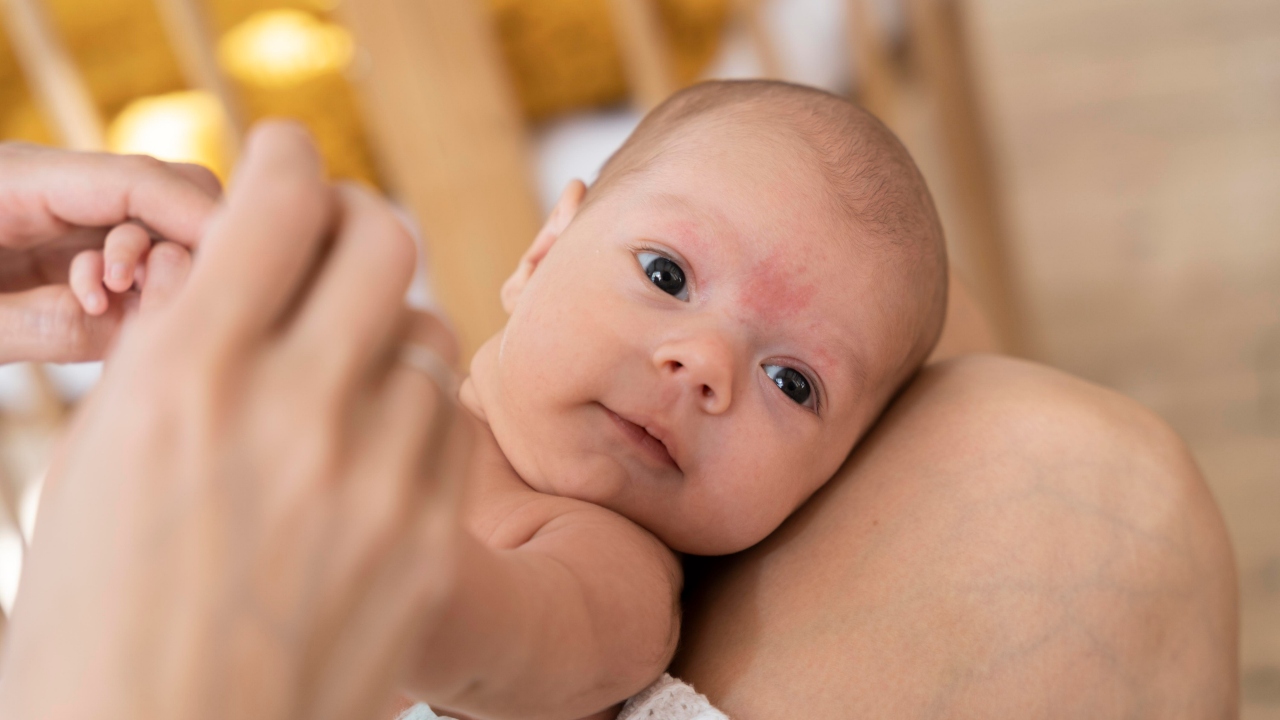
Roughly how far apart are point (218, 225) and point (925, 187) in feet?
2.32

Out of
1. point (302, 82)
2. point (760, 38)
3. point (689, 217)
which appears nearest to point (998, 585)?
point (689, 217)

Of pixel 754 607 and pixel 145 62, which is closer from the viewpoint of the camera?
pixel 754 607

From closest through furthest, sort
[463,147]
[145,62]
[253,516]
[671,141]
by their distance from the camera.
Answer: [253,516]
[671,141]
[463,147]
[145,62]

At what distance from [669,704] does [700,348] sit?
23 cm

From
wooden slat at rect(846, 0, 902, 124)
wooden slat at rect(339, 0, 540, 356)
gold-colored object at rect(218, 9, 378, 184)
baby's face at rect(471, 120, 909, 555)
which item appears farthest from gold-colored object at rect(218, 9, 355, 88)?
baby's face at rect(471, 120, 909, 555)

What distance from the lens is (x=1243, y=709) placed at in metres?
1.69

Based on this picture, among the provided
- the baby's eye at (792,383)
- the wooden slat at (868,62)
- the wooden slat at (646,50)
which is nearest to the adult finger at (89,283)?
the baby's eye at (792,383)

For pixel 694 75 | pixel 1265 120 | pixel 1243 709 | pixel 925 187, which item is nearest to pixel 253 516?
pixel 925 187

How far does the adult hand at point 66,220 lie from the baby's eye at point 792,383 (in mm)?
412

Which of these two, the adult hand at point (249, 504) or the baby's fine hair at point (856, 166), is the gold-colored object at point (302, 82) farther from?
the adult hand at point (249, 504)

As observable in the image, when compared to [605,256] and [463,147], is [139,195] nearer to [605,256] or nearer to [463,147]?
[605,256]

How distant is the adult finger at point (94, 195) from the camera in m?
0.60

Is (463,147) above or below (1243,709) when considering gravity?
above

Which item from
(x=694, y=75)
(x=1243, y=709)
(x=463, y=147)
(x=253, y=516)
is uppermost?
(x=253, y=516)
